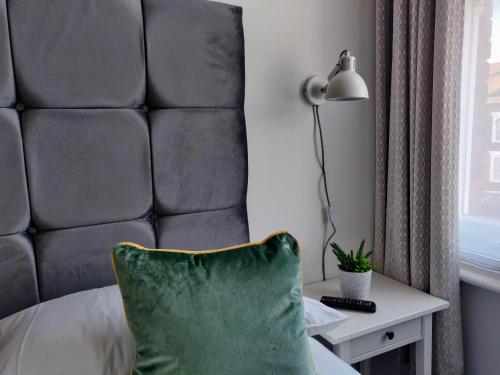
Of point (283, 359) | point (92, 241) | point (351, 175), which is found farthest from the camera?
point (351, 175)

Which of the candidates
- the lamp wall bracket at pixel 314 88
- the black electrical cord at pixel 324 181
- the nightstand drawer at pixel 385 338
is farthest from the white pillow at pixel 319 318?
the lamp wall bracket at pixel 314 88

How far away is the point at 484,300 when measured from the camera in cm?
145

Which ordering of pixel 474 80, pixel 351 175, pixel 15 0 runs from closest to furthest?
pixel 15 0 → pixel 474 80 → pixel 351 175

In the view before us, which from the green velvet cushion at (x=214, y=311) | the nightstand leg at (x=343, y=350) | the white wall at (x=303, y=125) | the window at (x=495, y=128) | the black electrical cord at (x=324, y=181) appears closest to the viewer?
the green velvet cushion at (x=214, y=311)

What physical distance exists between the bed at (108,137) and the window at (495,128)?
2.86 ft

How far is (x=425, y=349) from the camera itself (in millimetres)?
1449

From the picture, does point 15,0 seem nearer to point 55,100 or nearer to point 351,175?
point 55,100

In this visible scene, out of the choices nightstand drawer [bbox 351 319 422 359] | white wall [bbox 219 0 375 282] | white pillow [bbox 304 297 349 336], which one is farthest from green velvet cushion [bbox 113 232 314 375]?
white wall [bbox 219 0 375 282]

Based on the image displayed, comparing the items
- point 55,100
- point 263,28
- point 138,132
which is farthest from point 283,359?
point 263,28

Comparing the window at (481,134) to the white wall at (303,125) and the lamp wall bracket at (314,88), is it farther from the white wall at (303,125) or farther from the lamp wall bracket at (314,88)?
the lamp wall bracket at (314,88)

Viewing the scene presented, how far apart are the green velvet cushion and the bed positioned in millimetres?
214

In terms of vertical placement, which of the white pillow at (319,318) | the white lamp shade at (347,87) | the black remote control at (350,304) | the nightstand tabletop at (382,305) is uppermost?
the white lamp shade at (347,87)

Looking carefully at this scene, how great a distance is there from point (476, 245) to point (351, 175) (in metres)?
0.55

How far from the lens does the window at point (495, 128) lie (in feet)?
4.50
